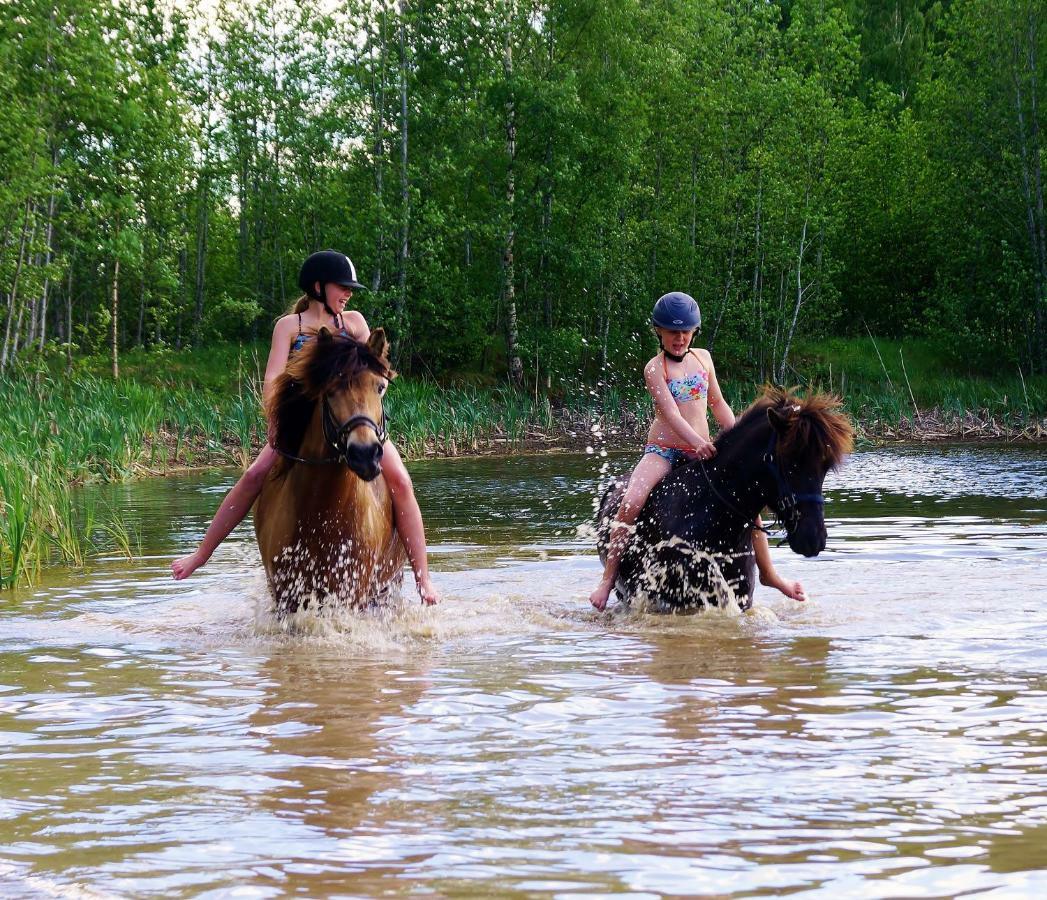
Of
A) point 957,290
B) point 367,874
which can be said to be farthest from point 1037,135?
point 367,874

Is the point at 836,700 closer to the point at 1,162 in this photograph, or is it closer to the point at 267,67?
the point at 1,162

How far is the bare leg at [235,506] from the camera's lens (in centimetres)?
680

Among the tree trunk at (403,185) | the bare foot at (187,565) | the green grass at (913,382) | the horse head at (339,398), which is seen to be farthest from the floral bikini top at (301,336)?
the tree trunk at (403,185)

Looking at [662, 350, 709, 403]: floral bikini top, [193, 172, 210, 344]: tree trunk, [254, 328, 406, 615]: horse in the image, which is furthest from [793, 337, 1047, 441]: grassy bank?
[193, 172, 210, 344]: tree trunk

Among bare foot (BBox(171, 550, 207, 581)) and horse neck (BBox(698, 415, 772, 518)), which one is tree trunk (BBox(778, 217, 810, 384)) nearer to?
horse neck (BBox(698, 415, 772, 518))

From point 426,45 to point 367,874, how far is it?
108 ft

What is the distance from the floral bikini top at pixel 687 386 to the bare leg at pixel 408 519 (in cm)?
160

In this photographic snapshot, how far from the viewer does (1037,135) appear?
35.5 metres

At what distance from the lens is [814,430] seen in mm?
6773

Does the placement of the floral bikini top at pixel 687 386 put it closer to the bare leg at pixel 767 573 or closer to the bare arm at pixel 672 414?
the bare arm at pixel 672 414

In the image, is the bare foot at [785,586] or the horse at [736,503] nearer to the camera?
the horse at [736,503]

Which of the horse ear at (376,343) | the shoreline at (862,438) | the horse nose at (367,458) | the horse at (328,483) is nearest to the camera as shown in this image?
the horse nose at (367,458)

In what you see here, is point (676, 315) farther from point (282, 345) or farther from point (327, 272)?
point (282, 345)

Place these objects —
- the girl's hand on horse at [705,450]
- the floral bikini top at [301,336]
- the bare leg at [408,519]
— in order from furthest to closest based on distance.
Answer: the girl's hand on horse at [705,450], the bare leg at [408,519], the floral bikini top at [301,336]
